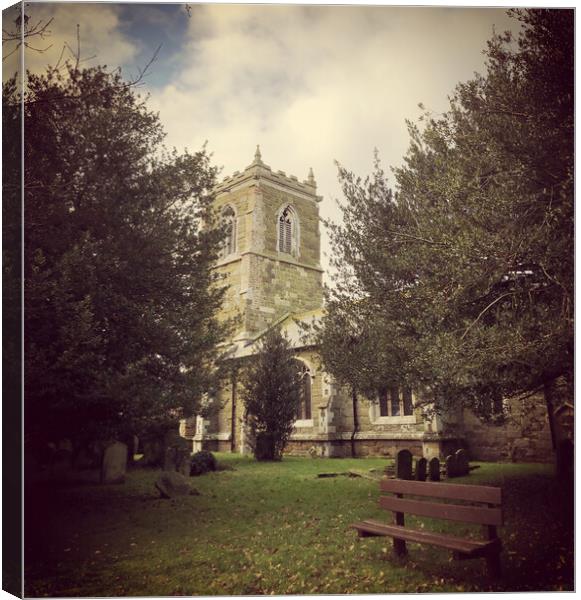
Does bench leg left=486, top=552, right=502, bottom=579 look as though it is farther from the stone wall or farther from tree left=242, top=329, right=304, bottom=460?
tree left=242, top=329, right=304, bottom=460

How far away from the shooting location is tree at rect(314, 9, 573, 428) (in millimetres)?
4746

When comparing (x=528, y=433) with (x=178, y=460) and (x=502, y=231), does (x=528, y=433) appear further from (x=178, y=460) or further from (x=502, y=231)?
(x=178, y=460)

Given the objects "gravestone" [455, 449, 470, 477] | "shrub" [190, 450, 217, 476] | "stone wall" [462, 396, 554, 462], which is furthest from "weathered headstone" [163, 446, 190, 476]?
"stone wall" [462, 396, 554, 462]

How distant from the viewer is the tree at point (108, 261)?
201 inches

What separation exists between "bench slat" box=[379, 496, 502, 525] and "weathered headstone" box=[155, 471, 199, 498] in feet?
15.6

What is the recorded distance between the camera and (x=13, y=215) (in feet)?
16.4

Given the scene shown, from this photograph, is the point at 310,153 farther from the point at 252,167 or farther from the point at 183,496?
the point at 183,496

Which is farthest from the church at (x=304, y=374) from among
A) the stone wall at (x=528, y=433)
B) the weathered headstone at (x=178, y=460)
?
the weathered headstone at (x=178, y=460)

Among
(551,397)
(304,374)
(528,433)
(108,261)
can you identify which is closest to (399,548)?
(551,397)

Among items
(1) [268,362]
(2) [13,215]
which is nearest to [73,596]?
(2) [13,215]

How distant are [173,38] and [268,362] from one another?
11.5 m

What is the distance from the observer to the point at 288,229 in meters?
14.2

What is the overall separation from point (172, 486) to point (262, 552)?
4.04 metres

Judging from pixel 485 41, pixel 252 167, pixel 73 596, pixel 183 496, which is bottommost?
pixel 183 496
